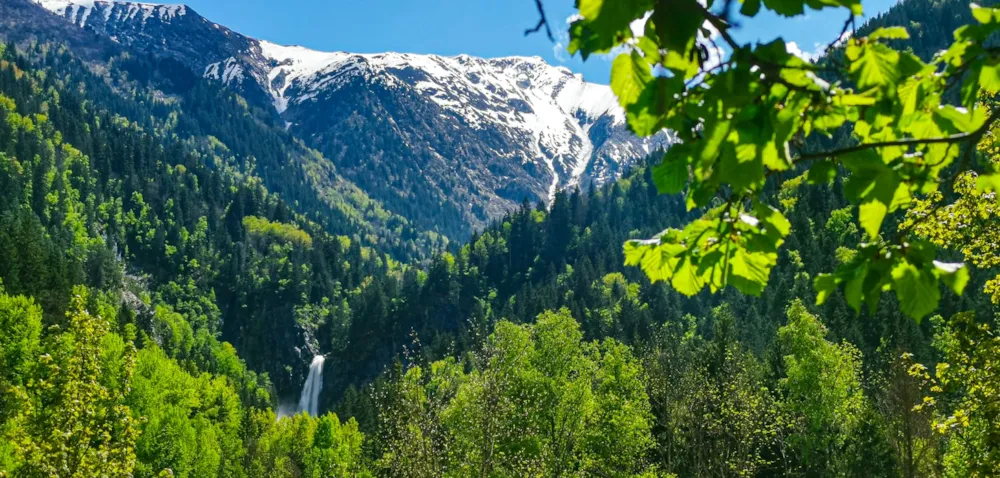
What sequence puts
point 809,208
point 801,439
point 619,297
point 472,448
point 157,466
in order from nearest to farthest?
point 472,448, point 801,439, point 157,466, point 809,208, point 619,297

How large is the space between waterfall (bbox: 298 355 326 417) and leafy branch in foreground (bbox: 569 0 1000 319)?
418ft

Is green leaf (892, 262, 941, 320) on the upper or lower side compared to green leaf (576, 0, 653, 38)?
lower

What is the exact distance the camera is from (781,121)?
1660 mm

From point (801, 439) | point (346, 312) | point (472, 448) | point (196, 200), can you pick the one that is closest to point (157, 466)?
point (472, 448)

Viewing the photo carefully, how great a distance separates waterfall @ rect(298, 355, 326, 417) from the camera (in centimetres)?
12444

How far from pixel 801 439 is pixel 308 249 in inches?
5808

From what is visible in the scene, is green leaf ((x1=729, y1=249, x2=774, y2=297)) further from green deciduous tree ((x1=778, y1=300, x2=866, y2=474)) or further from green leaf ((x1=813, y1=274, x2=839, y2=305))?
green deciduous tree ((x1=778, y1=300, x2=866, y2=474))

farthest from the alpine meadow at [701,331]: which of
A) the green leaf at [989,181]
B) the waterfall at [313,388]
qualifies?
the waterfall at [313,388]

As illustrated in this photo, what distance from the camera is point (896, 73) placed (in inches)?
69.6

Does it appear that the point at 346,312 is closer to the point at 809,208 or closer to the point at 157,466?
the point at 809,208

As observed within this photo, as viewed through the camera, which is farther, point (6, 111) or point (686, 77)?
point (6, 111)

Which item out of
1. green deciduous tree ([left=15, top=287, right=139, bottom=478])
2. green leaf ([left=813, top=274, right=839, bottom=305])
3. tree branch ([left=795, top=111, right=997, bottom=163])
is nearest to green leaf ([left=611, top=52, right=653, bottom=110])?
tree branch ([left=795, top=111, right=997, bottom=163])

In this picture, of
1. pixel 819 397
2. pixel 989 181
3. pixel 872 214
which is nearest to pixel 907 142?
pixel 872 214

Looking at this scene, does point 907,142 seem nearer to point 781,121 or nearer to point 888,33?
point 888,33
